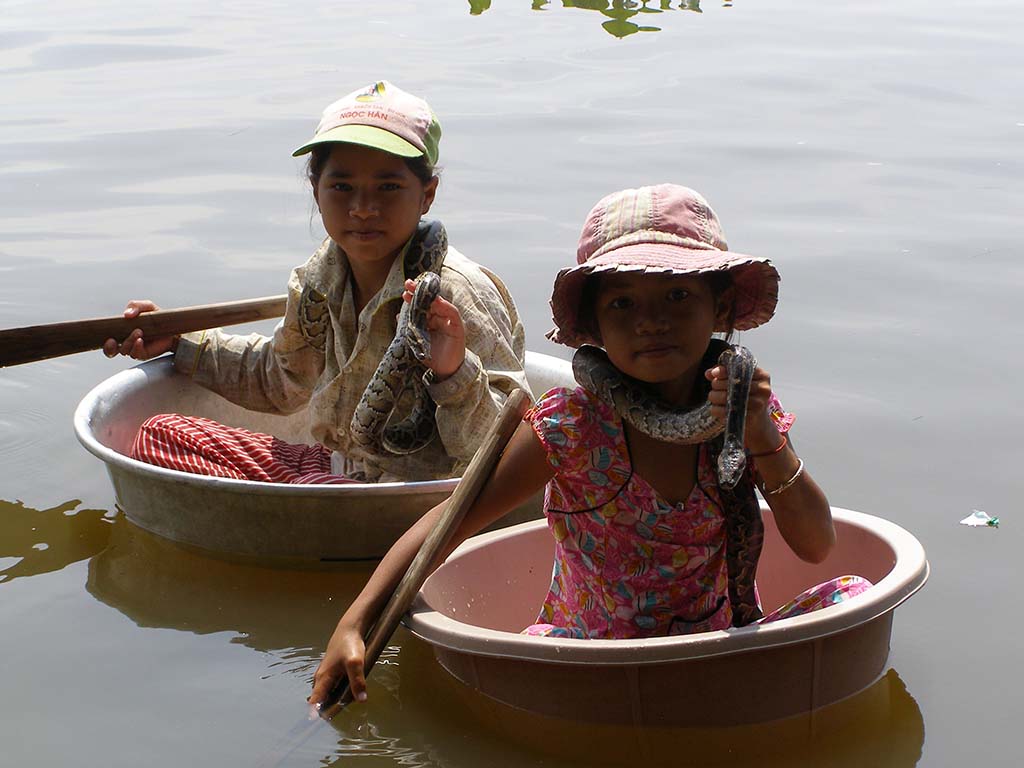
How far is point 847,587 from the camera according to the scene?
2.44 meters

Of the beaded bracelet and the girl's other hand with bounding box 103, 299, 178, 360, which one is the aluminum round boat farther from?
the beaded bracelet

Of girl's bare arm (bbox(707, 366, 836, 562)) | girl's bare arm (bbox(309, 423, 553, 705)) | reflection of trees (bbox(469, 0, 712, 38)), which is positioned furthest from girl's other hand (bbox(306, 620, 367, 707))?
reflection of trees (bbox(469, 0, 712, 38))

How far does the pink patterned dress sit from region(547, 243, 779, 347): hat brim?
0.14 meters

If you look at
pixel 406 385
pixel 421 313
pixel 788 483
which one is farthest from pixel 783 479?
pixel 406 385

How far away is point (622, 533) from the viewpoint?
8.16 feet

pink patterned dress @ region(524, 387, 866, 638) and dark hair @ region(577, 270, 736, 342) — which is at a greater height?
dark hair @ region(577, 270, 736, 342)

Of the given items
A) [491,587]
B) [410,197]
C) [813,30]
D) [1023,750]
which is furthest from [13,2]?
[1023,750]

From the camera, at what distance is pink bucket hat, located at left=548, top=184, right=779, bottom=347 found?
7.58ft

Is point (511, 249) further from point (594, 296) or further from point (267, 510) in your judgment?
point (594, 296)

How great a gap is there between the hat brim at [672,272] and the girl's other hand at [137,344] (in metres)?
1.52

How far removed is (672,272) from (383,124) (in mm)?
1186

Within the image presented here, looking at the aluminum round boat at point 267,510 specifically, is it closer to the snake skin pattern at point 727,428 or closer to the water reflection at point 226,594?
the water reflection at point 226,594

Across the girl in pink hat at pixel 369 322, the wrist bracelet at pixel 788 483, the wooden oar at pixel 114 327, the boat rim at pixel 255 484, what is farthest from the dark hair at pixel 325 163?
the wrist bracelet at pixel 788 483

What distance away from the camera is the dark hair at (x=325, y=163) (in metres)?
3.29
